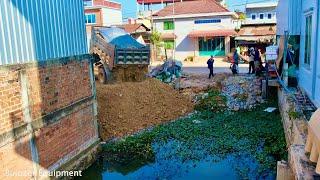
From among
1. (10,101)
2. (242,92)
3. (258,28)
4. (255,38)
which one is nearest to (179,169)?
(10,101)

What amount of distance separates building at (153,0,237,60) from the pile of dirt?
18.3m

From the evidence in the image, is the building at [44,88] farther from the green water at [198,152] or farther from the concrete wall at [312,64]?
the concrete wall at [312,64]

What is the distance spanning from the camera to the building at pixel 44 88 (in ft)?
18.0

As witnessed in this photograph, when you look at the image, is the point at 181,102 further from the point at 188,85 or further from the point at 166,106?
the point at 188,85

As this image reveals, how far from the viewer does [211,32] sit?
31.5 meters

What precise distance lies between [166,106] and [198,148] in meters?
3.76

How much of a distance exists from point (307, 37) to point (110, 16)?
2994 cm

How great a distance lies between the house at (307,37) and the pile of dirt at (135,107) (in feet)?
15.3

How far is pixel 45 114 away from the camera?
6.52m

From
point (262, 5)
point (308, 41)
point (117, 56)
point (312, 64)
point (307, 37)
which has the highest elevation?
point (262, 5)

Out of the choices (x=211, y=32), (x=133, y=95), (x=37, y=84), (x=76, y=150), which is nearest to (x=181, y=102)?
(x=133, y=95)

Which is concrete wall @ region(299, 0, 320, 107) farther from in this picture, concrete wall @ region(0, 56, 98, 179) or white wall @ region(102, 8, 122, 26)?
white wall @ region(102, 8, 122, 26)

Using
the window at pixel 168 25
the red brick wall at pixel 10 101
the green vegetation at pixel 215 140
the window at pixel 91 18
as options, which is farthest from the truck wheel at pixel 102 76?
the window at pixel 91 18

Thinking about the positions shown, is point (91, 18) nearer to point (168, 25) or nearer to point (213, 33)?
point (168, 25)
